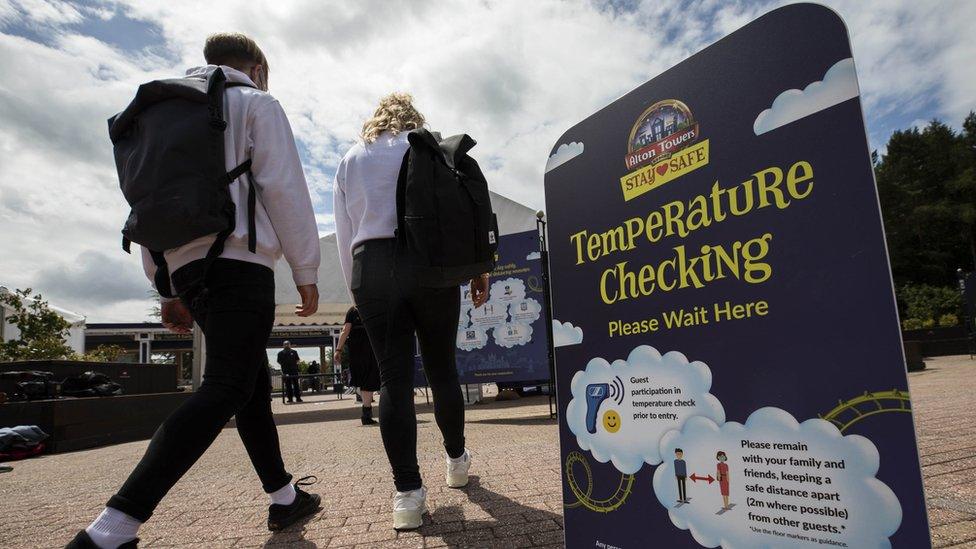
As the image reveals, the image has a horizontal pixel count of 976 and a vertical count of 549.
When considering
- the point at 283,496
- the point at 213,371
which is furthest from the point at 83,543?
the point at 283,496

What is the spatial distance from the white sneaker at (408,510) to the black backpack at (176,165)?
43.8 inches

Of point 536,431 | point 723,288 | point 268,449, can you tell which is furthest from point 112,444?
point 723,288

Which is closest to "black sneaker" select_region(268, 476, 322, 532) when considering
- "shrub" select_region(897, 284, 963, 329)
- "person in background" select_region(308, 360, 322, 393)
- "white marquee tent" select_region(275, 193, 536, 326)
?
"white marquee tent" select_region(275, 193, 536, 326)

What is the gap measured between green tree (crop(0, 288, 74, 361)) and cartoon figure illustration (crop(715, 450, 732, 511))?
10.5 metres

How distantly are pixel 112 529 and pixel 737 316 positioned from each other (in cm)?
175

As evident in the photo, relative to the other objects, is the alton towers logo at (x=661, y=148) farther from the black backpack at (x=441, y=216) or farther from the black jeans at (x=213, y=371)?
the black jeans at (x=213, y=371)

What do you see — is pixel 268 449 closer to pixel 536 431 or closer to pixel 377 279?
pixel 377 279

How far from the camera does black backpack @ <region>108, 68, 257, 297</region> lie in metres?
1.72

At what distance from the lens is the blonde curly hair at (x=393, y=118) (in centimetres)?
259

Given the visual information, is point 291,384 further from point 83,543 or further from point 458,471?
point 83,543

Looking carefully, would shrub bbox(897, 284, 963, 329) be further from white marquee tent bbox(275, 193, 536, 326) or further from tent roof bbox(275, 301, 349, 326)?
tent roof bbox(275, 301, 349, 326)

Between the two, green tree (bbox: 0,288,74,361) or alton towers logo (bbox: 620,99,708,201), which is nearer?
alton towers logo (bbox: 620,99,708,201)

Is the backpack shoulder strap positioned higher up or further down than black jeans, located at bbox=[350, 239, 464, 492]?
higher up

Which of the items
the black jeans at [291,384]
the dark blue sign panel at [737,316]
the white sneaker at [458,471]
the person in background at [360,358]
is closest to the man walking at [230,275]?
the white sneaker at [458,471]
